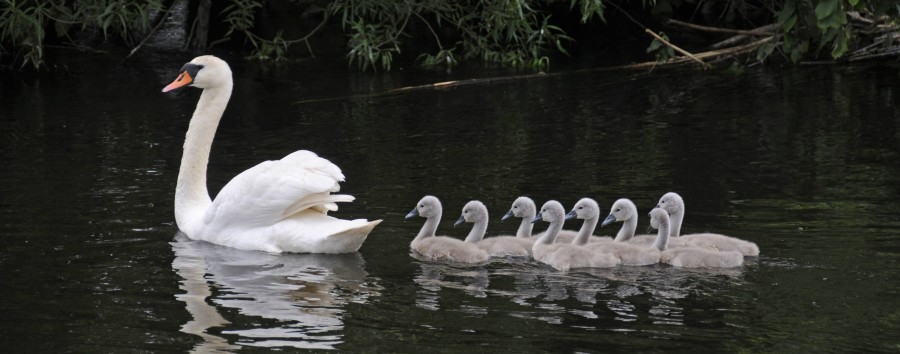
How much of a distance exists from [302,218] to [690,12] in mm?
15602

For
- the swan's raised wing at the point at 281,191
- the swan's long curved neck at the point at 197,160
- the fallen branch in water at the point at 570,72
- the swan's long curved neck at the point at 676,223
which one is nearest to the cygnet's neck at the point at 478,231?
the swan's raised wing at the point at 281,191

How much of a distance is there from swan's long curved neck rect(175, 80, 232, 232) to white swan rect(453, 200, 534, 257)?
6.93 ft

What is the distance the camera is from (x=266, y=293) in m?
8.66

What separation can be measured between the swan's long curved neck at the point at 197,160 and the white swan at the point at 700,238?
11.4 feet

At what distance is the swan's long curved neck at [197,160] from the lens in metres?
10.7

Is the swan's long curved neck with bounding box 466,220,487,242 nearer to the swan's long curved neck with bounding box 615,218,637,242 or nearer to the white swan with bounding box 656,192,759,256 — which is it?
the swan's long curved neck with bounding box 615,218,637,242

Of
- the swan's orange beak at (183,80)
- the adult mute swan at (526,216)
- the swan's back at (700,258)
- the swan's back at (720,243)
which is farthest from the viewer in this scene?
the swan's orange beak at (183,80)

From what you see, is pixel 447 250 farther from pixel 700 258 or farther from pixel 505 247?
pixel 700 258

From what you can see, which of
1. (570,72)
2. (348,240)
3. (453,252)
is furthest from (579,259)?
(570,72)

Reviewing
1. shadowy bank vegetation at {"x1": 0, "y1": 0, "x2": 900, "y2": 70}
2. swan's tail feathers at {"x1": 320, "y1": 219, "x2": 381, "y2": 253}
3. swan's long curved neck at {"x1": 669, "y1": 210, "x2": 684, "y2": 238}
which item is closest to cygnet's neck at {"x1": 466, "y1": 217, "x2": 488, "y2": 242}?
swan's tail feathers at {"x1": 320, "y1": 219, "x2": 381, "y2": 253}

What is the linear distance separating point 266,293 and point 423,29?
1452cm

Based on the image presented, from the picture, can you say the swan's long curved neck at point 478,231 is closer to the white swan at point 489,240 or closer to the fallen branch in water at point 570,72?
the white swan at point 489,240

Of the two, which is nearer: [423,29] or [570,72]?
[570,72]

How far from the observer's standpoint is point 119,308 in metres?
8.28
